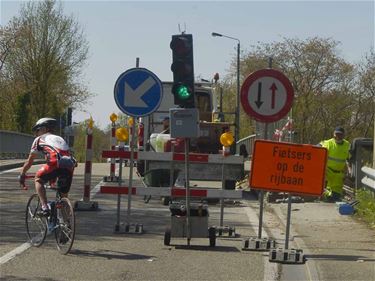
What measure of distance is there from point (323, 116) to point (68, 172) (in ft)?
142

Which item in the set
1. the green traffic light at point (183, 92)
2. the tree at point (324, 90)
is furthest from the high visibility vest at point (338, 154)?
the tree at point (324, 90)

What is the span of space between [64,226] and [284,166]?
2833mm

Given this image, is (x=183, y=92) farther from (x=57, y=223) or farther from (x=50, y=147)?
(x=57, y=223)

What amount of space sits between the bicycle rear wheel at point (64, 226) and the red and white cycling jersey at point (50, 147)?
0.53 m

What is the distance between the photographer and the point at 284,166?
920cm

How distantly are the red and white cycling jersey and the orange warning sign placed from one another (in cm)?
239

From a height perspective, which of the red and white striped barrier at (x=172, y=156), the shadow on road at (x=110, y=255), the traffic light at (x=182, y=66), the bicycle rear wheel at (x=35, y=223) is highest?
the traffic light at (x=182, y=66)

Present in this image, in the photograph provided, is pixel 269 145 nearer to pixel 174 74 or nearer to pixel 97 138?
pixel 174 74

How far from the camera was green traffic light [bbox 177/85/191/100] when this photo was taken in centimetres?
964

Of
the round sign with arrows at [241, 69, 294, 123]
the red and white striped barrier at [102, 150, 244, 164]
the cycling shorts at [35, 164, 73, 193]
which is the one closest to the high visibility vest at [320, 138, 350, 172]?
the red and white striped barrier at [102, 150, 244, 164]

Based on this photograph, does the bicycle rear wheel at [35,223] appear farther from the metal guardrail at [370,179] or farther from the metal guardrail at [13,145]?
the metal guardrail at [13,145]

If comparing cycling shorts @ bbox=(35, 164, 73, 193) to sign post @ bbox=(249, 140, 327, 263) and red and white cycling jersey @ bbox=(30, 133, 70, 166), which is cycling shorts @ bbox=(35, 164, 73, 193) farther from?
sign post @ bbox=(249, 140, 327, 263)

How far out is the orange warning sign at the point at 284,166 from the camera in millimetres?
9172

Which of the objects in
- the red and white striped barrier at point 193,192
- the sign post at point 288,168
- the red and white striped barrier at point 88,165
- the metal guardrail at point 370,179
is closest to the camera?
the sign post at point 288,168
